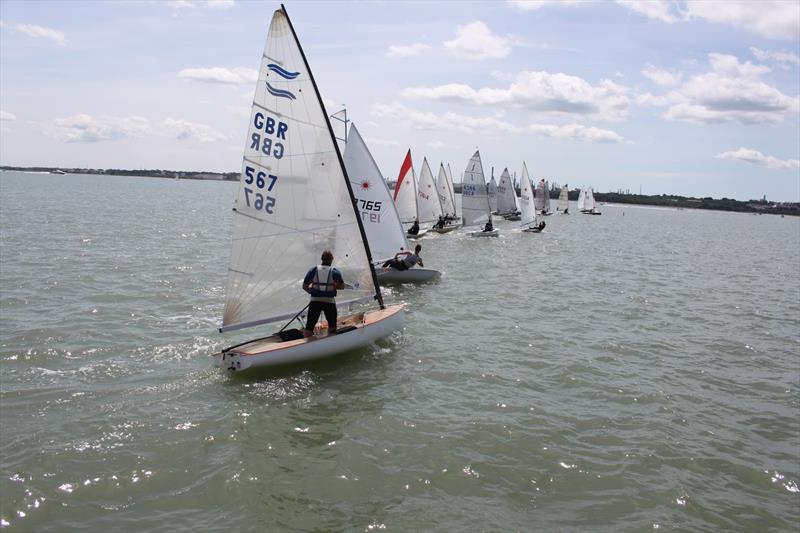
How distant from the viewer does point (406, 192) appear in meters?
39.5

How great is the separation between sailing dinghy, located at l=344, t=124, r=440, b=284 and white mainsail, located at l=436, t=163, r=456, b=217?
3502 centimetres

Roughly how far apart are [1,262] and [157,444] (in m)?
19.0

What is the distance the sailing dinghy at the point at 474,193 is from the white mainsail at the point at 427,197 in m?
2.49

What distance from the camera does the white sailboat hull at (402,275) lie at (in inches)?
923

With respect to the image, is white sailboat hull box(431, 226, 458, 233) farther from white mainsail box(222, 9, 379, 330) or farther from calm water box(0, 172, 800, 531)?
white mainsail box(222, 9, 379, 330)

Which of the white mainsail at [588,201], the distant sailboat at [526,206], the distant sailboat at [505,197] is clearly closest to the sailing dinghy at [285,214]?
the distant sailboat at [526,206]

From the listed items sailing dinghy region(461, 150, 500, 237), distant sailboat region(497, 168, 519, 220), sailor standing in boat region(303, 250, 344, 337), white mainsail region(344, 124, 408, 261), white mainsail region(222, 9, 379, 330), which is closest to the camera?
white mainsail region(222, 9, 379, 330)

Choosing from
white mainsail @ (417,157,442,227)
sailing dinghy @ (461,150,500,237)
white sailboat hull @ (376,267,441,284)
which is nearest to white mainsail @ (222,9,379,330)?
white sailboat hull @ (376,267,441,284)

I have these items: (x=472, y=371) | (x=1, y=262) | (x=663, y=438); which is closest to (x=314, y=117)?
(x=472, y=371)

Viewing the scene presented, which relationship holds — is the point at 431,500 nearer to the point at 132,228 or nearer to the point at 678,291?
the point at 678,291

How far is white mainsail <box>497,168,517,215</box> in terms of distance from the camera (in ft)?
236

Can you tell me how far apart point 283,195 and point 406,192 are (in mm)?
27045

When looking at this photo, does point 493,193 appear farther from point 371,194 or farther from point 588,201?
point 371,194

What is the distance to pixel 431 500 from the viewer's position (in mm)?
8031
